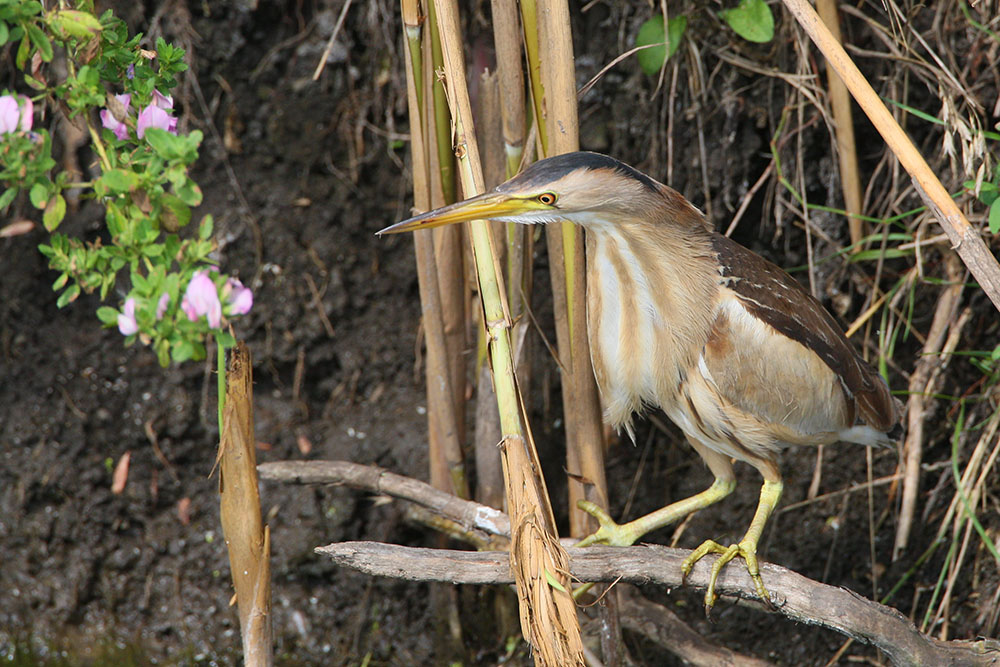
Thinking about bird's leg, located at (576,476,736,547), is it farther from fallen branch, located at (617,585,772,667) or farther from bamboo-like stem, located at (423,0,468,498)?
bamboo-like stem, located at (423,0,468,498)

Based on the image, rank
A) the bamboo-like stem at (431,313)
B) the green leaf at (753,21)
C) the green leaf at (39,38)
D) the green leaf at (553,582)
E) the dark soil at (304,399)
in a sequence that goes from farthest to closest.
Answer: the dark soil at (304,399), the green leaf at (753,21), the bamboo-like stem at (431,313), the green leaf at (39,38), the green leaf at (553,582)

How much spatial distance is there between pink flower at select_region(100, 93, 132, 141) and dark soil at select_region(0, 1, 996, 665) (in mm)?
990

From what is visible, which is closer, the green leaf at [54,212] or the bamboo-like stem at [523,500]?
the bamboo-like stem at [523,500]

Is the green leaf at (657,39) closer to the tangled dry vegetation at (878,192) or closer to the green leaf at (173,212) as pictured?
the tangled dry vegetation at (878,192)

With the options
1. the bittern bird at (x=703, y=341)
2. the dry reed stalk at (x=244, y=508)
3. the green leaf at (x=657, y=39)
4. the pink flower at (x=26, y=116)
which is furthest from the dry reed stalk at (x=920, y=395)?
the pink flower at (x=26, y=116)

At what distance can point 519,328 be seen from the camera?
67.6 inches

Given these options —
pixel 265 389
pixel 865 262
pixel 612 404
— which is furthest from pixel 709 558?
pixel 265 389

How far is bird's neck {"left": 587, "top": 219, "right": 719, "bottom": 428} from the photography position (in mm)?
1488

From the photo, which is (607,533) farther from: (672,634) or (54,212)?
(54,212)

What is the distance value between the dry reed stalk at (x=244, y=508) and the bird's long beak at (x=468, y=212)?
29 centimetres

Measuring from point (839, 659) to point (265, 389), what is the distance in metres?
1.49

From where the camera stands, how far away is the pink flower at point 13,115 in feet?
3.76

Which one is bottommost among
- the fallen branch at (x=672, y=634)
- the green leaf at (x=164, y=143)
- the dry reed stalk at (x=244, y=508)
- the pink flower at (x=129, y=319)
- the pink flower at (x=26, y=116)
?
the fallen branch at (x=672, y=634)

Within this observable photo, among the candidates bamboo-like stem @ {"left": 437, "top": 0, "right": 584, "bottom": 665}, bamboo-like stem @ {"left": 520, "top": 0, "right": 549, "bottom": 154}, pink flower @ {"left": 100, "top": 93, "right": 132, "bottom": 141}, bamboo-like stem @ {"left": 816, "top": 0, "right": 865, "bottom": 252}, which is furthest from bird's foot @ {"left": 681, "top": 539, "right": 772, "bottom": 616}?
pink flower @ {"left": 100, "top": 93, "right": 132, "bottom": 141}
